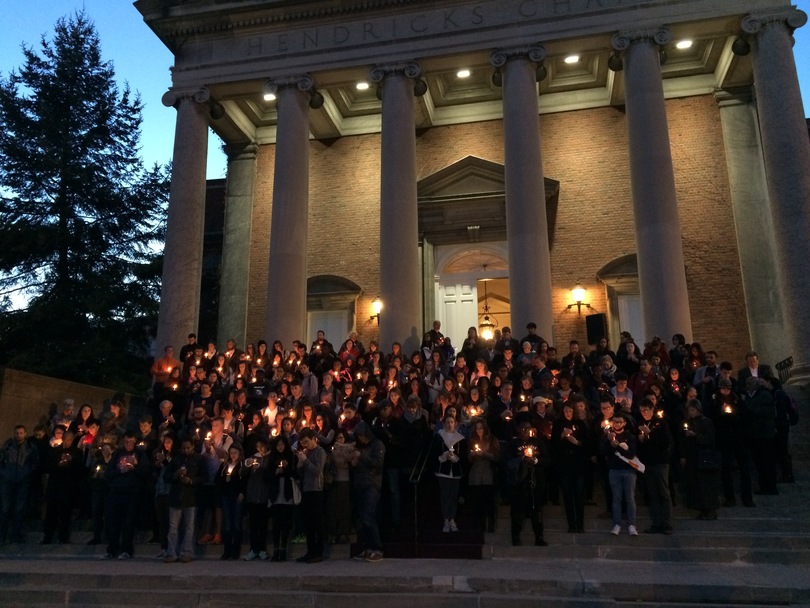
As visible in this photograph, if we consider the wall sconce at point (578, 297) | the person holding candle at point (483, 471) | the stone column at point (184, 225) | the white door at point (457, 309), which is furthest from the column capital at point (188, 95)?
the person holding candle at point (483, 471)

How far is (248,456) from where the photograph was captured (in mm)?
10734

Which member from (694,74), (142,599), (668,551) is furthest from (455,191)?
(142,599)

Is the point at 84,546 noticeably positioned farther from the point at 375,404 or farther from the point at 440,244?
the point at 440,244

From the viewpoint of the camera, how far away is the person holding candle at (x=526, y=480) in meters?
9.69

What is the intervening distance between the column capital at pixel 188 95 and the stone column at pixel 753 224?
15495 millimetres

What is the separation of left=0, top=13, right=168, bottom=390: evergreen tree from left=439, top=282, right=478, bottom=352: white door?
10434 millimetres

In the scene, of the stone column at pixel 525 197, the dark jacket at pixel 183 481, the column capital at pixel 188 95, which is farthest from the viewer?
the column capital at pixel 188 95

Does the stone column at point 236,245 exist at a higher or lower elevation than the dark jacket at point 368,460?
higher

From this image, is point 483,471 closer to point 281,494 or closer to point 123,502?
point 281,494

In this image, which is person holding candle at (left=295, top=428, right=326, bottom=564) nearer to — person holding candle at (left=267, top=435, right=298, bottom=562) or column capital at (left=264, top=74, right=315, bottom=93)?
person holding candle at (left=267, top=435, right=298, bottom=562)

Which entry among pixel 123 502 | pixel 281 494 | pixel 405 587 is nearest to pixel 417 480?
pixel 281 494

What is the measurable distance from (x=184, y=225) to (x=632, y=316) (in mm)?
13145

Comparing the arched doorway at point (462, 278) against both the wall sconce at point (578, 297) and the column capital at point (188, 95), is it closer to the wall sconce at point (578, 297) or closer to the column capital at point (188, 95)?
the wall sconce at point (578, 297)

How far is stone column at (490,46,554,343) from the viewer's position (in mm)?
17125
